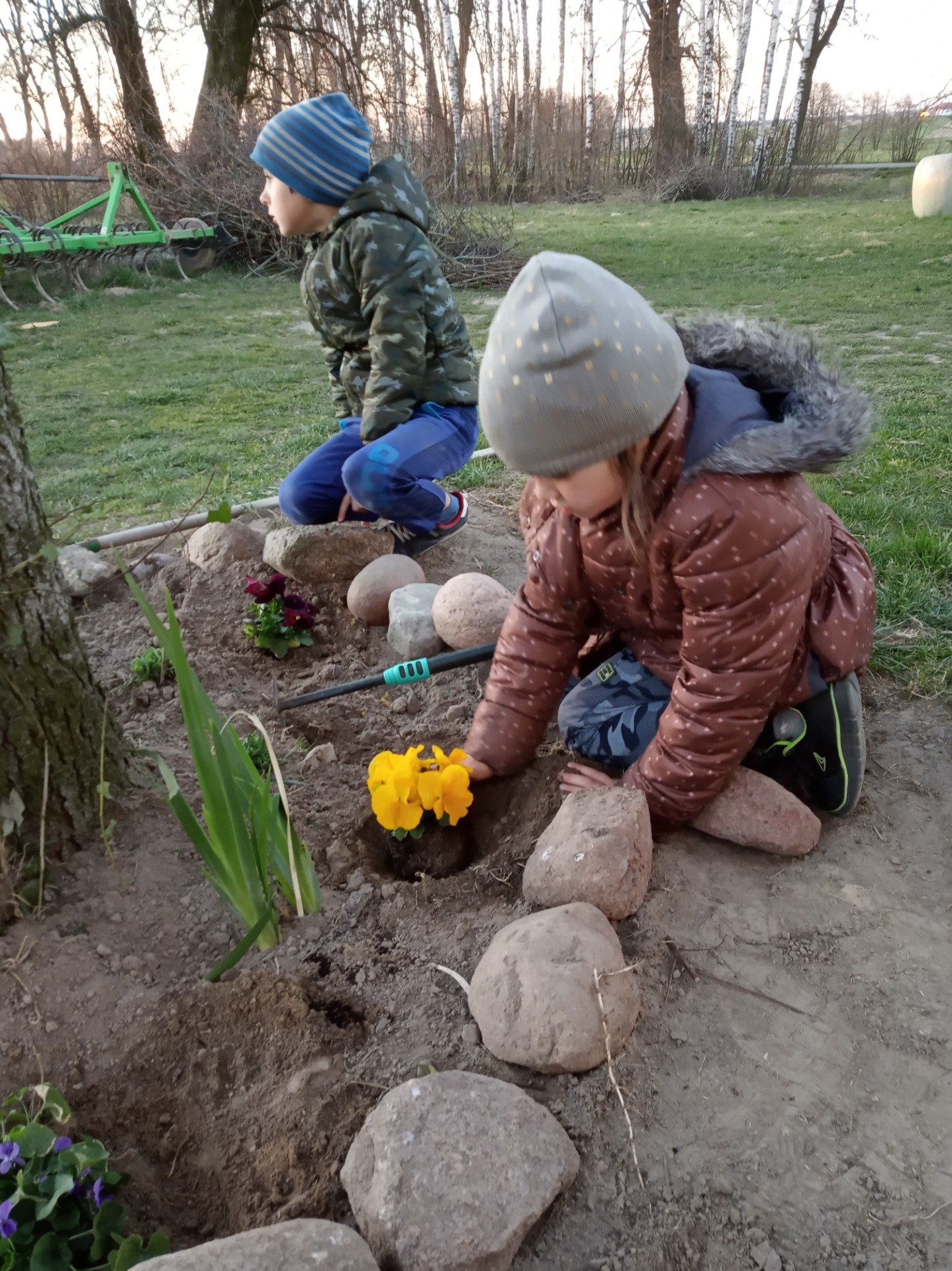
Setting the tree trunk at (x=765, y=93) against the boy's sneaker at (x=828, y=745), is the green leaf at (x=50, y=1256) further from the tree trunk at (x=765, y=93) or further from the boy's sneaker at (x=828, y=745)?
the tree trunk at (x=765, y=93)

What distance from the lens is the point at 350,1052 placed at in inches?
57.3

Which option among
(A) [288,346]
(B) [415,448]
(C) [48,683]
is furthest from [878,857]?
(A) [288,346]

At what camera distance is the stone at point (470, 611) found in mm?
2486

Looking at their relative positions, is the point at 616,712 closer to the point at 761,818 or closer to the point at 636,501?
the point at 761,818

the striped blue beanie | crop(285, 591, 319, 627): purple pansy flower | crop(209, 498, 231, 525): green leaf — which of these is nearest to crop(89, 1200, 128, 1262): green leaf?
crop(209, 498, 231, 525): green leaf

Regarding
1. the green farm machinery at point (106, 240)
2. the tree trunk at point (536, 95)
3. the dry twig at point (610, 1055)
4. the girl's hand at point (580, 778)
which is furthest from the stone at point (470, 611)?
the tree trunk at point (536, 95)

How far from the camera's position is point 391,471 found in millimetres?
3037

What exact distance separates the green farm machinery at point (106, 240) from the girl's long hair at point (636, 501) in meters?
8.82

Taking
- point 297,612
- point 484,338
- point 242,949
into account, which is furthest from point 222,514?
point 484,338

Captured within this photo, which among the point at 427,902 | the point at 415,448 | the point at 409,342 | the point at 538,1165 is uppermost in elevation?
the point at 409,342

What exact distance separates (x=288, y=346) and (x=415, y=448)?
189 inches

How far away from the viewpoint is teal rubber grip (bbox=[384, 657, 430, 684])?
228cm

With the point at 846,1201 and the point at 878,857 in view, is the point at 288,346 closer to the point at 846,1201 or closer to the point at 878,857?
the point at 878,857

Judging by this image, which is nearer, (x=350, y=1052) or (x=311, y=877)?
(x=350, y=1052)
